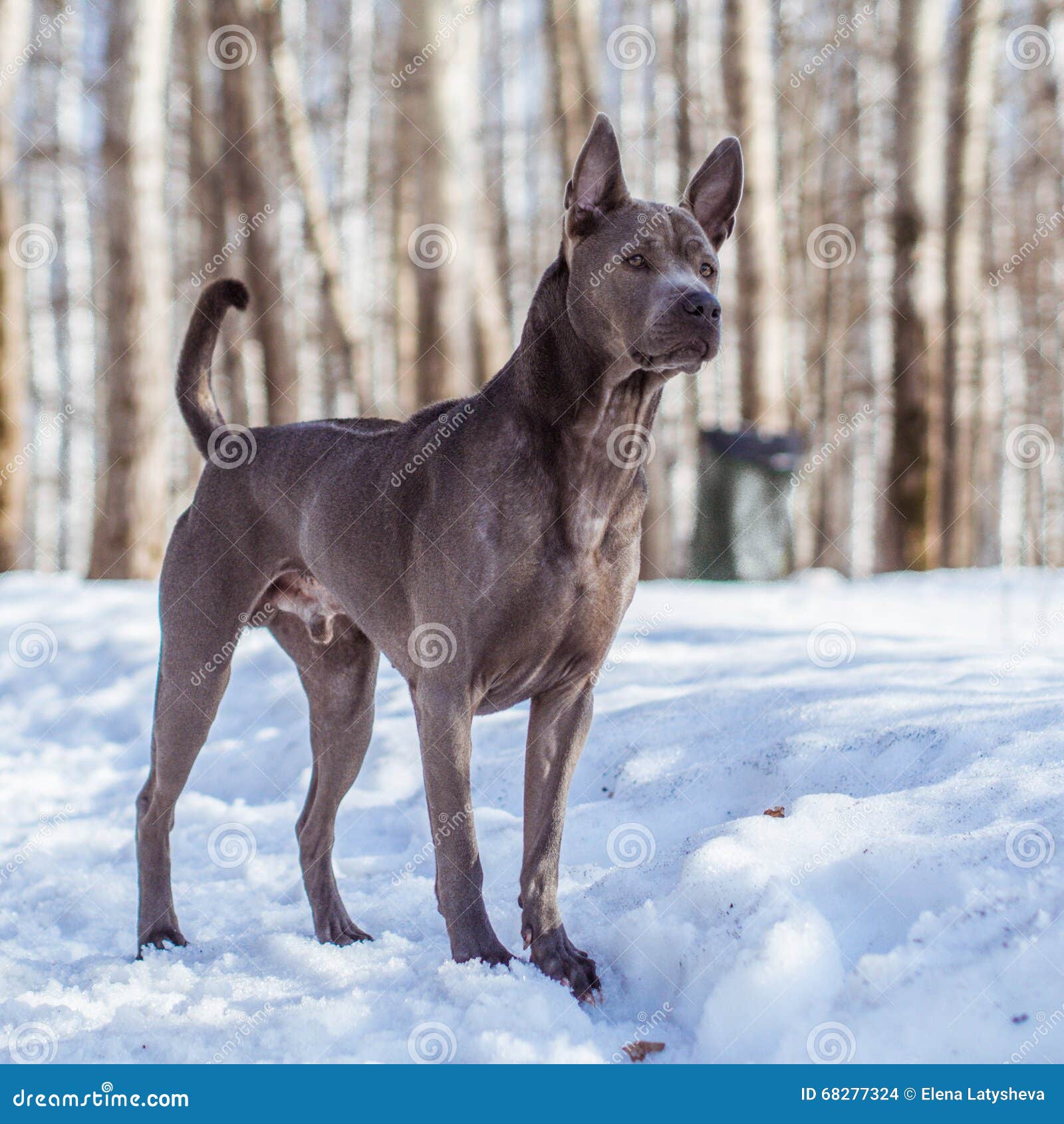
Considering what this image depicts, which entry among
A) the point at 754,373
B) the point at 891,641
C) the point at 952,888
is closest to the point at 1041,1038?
the point at 952,888

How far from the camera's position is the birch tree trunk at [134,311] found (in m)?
9.83

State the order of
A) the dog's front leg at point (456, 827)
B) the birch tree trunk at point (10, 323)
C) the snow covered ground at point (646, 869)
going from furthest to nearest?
1. the birch tree trunk at point (10, 323)
2. the dog's front leg at point (456, 827)
3. the snow covered ground at point (646, 869)

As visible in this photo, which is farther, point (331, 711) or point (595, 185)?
point (331, 711)

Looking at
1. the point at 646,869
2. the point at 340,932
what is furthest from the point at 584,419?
the point at 340,932

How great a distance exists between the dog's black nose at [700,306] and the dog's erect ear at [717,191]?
58cm

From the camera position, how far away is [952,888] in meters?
2.69

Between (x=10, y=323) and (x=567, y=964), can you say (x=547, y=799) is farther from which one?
(x=10, y=323)

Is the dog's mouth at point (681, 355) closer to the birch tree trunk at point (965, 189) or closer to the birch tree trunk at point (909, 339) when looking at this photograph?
the birch tree trunk at point (909, 339)

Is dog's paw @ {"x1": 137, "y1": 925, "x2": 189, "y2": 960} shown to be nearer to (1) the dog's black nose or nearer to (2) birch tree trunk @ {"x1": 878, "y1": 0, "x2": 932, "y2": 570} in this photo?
(1) the dog's black nose

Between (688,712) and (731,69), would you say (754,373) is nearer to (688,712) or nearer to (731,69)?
(731,69)

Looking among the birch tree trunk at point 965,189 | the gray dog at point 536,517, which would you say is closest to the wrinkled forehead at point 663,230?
the gray dog at point 536,517

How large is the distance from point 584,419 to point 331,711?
1497 mm

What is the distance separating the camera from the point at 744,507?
984 centimetres

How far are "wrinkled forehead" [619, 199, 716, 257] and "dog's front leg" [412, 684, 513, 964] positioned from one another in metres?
1.24
